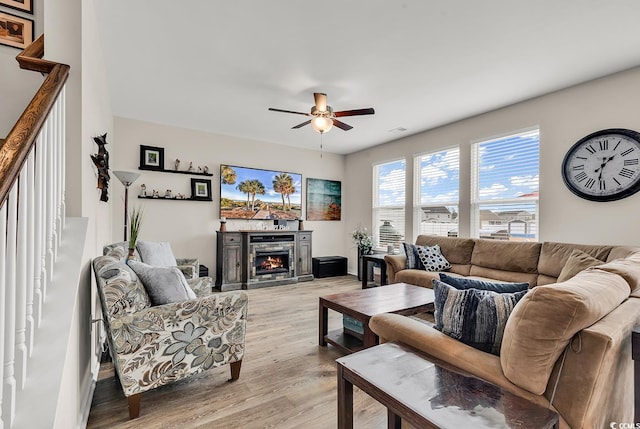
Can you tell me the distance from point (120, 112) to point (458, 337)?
5.01 meters

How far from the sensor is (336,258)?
6.35 m

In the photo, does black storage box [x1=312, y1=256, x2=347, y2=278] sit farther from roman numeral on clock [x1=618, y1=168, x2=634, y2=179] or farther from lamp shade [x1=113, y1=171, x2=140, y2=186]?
roman numeral on clock [x1=618, y1=168, x2=634, y2=179]

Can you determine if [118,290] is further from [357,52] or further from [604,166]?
[604,166]

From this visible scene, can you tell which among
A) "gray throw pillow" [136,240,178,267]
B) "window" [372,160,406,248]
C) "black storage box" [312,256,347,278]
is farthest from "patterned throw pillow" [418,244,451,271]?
"gray throw pillow" [136,240,178,267]

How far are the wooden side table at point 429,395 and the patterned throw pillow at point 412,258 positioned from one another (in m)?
2.85

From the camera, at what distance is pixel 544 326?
1.13 meters

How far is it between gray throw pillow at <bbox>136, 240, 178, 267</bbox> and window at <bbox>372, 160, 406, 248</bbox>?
3.93 metres

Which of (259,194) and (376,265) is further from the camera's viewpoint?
(259,194)

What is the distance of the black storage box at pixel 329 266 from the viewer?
6.07m

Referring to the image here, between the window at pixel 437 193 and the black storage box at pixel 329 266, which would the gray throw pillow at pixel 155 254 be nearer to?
the black storage box at pixel 329 266

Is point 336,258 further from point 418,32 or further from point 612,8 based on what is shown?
point 612,8

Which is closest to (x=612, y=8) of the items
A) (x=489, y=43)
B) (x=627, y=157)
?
(x=489, y=43)

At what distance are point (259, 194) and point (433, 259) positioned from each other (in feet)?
10.9

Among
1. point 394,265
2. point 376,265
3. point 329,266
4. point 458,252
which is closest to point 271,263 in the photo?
point 329,266
